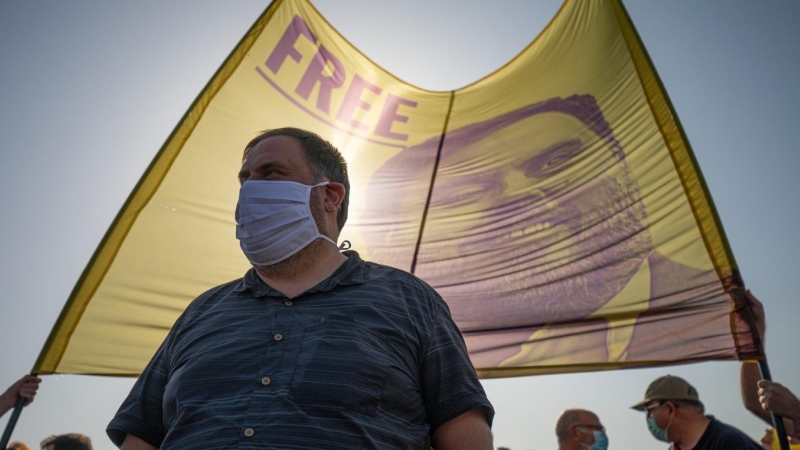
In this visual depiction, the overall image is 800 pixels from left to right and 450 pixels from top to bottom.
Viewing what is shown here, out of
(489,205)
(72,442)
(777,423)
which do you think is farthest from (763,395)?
(72,442)

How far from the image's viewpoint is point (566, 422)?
6.15m

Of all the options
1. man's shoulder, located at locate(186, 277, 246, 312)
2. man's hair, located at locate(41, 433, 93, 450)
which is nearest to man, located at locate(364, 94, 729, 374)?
man's hair, located at locate(41, 433, 93, 450)

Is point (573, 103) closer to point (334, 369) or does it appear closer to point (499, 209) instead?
point (499, 209)

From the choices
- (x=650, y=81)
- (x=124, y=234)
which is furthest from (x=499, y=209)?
(x=124, y=234)

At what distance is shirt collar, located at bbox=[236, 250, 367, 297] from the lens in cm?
208

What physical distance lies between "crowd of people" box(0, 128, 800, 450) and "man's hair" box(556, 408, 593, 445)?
13.9 feet

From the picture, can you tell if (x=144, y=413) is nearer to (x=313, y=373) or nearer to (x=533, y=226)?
(x=313, y=373)

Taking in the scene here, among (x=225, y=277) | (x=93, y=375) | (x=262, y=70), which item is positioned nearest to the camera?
(x=93, y=375)

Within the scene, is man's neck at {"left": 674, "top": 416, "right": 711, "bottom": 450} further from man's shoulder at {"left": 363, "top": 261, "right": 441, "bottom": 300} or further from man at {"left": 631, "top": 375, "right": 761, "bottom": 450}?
man's shoulder at {"left": 363, "top": 261, "right": 441, "bottom": 300}

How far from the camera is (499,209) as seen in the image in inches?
208

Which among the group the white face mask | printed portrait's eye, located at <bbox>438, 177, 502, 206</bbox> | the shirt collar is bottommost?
the shirt collar

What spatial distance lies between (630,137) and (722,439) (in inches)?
73.2

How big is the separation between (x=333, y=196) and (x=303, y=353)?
0.76 meters

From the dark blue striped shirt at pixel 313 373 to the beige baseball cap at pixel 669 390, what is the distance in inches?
127
